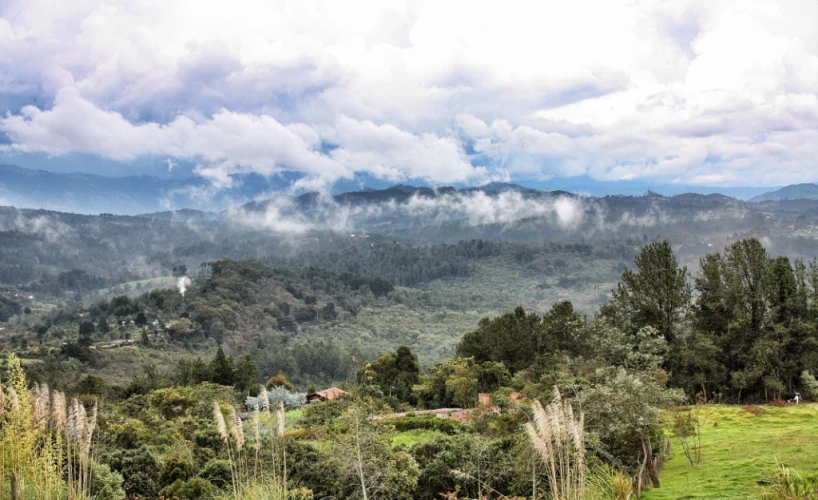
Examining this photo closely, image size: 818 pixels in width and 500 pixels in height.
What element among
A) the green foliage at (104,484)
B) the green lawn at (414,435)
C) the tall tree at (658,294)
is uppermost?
the tall tree at (658,294)

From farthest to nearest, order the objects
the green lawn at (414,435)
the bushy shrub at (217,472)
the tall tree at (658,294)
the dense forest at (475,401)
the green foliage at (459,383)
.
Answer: the tall tree at (658,294), the green foliage at (459,383), the green lawn at (414,435), the bushy shrub at (217,472), the dense forest at (475,401)

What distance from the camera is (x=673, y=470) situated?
615 inches

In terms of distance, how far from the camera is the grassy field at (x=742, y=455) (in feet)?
41.0

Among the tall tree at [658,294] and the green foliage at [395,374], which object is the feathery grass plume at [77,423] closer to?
the tall tree at [658,294]

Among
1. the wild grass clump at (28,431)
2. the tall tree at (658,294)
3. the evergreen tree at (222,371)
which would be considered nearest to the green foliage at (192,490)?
the wild grass clump at (28,431)

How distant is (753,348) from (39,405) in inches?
1243

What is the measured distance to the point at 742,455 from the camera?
15.4 m

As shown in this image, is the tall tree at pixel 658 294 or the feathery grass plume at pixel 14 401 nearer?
the feathery grass plume at pixel 14 401

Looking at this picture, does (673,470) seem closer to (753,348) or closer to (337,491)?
(337,491)

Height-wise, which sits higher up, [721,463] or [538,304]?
[721,463]

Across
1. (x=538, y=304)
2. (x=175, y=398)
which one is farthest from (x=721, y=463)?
(x=538, y=304)

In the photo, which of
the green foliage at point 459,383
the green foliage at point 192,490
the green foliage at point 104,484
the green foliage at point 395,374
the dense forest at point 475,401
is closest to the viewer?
the dense forest at point 475,401

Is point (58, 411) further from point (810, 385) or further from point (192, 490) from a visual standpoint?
point (810, 385)

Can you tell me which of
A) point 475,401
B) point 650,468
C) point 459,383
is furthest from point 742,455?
point 475,401
